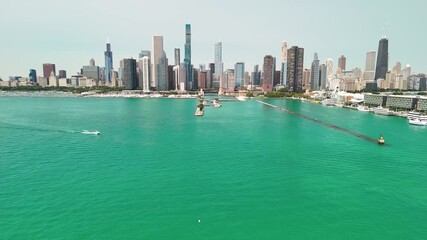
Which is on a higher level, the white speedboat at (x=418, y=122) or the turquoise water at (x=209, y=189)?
the white speedboat at (x=418, y=122)

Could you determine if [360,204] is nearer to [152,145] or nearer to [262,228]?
[262,228]

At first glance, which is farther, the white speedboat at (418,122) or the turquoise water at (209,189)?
the white speedboat at (418,122)

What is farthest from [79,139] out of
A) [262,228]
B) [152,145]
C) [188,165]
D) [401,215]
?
[401,215]

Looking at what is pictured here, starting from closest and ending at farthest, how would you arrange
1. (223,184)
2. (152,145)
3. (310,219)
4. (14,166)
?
(310,219), (223,184), (14,166), (152,145)

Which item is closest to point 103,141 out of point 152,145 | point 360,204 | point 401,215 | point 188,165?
point 152,145

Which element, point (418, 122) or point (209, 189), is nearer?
point (209, 189)

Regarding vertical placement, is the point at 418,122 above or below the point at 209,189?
above

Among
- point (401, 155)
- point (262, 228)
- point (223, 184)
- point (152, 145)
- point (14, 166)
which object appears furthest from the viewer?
point (152, 145)

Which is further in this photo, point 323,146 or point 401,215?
point 323,146
